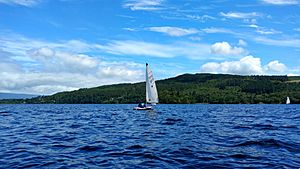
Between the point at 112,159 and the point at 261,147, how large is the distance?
10.5 metres

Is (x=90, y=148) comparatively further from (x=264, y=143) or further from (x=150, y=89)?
(x=150, y=89)

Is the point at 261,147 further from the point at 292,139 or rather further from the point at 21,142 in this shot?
the point at 21,142

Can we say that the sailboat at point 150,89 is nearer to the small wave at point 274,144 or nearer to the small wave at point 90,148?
the small wave at point 274,144

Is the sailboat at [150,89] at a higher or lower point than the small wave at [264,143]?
higher

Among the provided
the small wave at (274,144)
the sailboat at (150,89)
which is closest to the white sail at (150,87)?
the sailboat at (150,89)

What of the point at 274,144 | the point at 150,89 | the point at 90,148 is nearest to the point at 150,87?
the point at 150,89

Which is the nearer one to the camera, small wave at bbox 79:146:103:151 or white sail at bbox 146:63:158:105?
small wave at bbox 79:146:103:151

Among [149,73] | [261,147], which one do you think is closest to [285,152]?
[261,147]

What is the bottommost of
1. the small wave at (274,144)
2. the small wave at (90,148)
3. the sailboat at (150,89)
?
the small wave at (274,144)

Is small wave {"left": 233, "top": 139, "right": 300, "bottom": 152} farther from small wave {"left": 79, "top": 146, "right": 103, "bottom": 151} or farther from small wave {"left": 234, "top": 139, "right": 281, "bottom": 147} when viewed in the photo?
small wave {"left": 79, "top": 146, "right": 103, "bottom": 151}

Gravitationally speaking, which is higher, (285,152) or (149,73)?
(149,73)

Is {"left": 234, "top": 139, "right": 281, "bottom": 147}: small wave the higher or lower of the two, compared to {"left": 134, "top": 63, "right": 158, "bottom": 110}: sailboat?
lower

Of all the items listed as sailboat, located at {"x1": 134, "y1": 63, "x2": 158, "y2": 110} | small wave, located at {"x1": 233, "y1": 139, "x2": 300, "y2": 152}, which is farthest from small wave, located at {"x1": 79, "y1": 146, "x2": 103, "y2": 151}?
sailboat, located at {"x1": 134, "y1": 63, "x2": 158, "y2": 110}

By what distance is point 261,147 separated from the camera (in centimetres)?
2289
